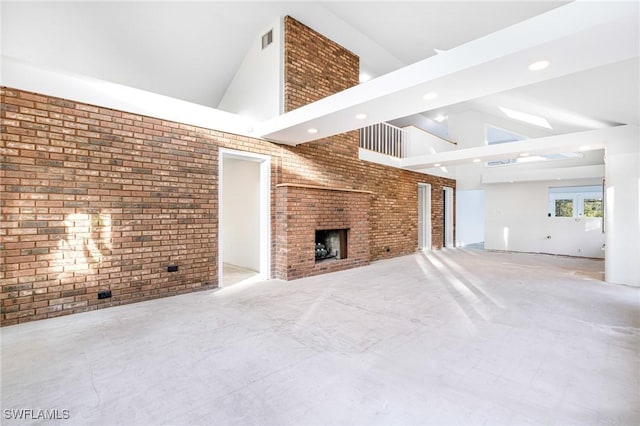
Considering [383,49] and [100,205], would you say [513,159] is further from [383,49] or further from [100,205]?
[100,205]

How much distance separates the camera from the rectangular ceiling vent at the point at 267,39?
18.9 ft

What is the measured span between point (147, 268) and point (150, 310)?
2.16 feet

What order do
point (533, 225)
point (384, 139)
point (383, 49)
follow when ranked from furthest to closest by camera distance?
point (533, 225), point (384, 139), point (383, 49)

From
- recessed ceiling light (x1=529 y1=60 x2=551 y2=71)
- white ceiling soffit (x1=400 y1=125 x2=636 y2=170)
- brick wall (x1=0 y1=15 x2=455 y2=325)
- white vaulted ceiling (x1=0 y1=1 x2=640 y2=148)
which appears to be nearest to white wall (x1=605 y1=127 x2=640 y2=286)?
white ceiling soffit (x1=400 y1=125 x2=636 y2=170)

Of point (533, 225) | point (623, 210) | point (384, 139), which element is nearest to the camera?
point (623, 210)

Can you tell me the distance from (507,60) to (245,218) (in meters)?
5.19

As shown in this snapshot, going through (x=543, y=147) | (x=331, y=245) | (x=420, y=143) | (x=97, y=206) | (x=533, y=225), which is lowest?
(x=331, y=245)

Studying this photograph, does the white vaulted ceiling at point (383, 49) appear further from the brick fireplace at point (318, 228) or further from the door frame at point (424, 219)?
the door frame at point (424, 219)

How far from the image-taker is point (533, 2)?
420 cm

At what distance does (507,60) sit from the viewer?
8.54ft

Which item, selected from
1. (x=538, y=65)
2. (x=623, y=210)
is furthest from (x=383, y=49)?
(x=623, y=210)

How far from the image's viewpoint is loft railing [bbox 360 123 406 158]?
7.77 meters

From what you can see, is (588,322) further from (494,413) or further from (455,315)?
(494,413)

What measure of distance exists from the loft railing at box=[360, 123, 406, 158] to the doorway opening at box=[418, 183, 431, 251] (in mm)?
1750
